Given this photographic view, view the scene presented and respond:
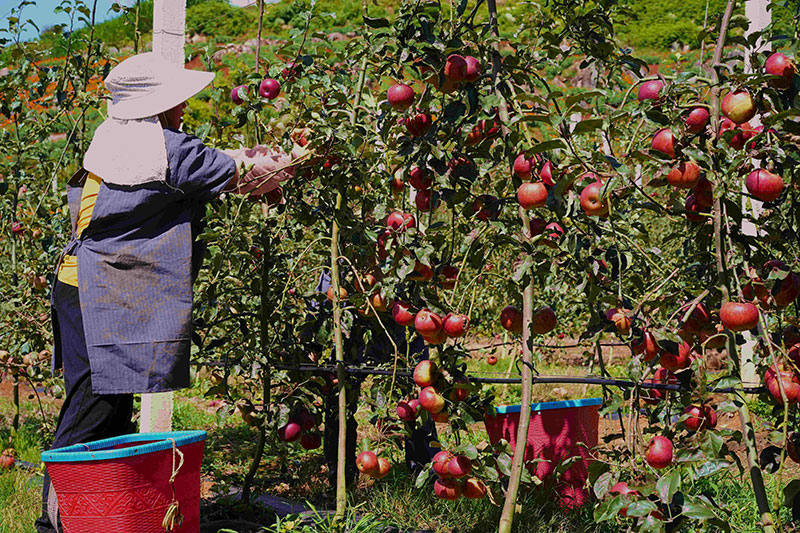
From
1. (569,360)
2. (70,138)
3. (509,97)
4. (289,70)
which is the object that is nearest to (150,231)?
(289,70)

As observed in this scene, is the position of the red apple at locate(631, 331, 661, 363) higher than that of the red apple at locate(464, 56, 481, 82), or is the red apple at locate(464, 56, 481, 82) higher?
the red apple at locate(464, 56, 481, 82)

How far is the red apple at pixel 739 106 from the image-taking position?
153cm

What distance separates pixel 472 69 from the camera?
175cm

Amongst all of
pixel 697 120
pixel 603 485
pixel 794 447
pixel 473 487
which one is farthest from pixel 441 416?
pixel 697 120

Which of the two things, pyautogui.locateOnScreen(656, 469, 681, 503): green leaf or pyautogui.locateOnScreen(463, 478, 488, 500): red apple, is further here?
pyautogui.locateOnScreen(463, 478, 488, 500): red apple

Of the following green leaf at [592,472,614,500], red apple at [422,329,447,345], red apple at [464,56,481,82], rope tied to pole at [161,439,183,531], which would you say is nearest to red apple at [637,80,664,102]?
red apple at [464,56,481,82]

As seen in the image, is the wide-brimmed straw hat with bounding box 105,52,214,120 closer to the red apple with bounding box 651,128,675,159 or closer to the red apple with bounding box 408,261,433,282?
the red apple with bounding box 408,261,433,282

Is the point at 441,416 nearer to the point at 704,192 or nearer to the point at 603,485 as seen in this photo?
the point at 603,485

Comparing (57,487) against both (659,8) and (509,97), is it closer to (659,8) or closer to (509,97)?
(509,97)

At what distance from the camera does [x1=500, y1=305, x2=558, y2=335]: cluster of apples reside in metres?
1.86

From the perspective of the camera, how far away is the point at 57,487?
186 cm

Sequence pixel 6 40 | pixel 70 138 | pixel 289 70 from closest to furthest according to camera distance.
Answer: pixel 289 70 < pixel 70 138 < pixel 6 40

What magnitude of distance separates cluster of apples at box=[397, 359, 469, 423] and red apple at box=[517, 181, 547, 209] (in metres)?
0.47

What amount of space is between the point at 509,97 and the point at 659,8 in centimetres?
2765
